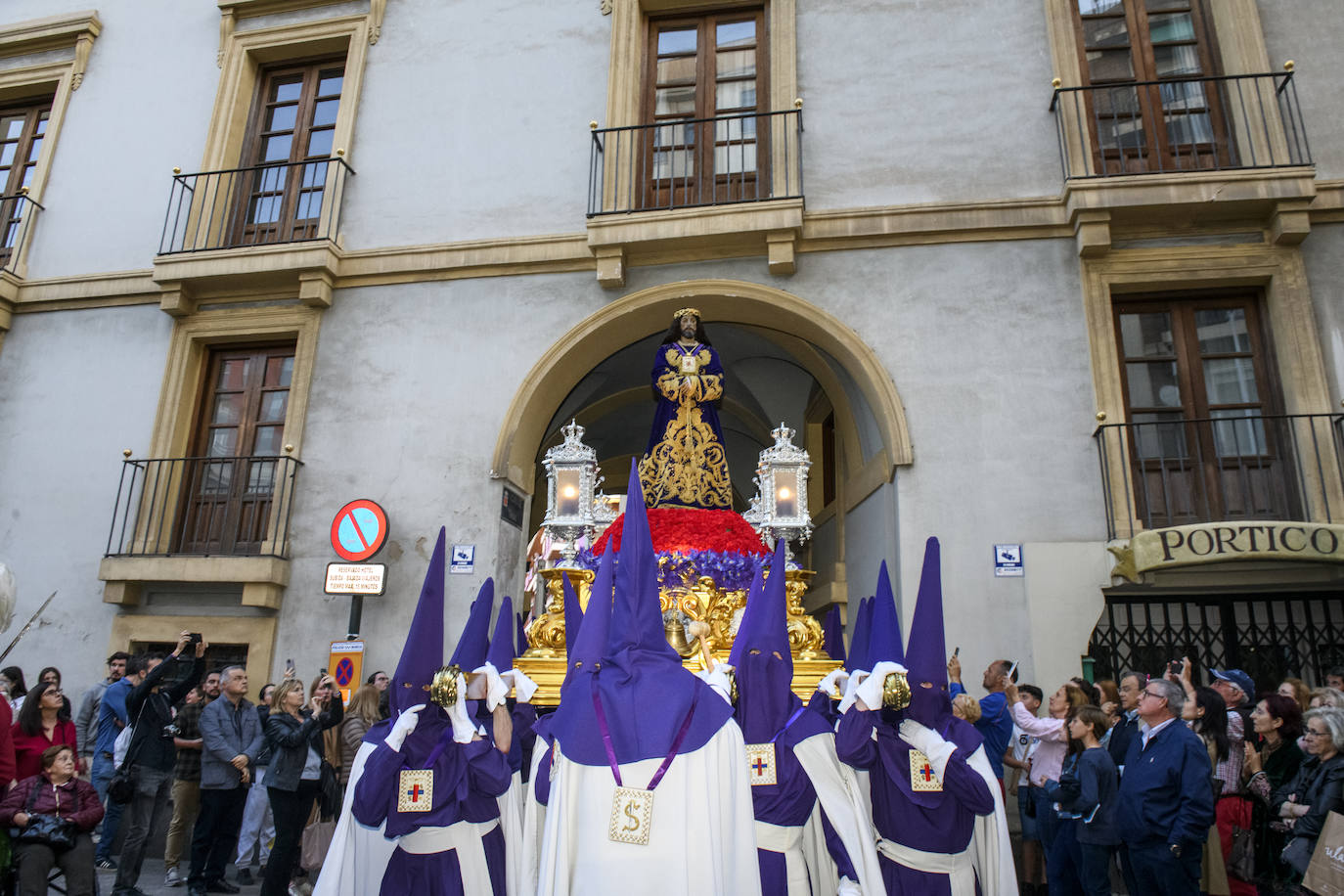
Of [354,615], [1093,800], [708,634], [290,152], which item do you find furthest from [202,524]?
[1093,800]

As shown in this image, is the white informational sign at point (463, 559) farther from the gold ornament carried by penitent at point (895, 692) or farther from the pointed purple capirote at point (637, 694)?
the pointed purple capirote at point (637, 694)

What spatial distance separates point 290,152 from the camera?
11164 mm

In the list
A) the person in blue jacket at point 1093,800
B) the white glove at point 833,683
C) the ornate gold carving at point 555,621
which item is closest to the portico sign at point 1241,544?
the person in blue jacket at point 1093,800

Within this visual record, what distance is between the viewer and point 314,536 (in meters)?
9.38

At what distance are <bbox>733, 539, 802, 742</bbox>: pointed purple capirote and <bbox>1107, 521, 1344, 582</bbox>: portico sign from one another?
4335 mm

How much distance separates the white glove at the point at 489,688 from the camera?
14.0 ft

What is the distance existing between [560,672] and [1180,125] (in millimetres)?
8065

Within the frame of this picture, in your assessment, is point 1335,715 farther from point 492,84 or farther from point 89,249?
point 89,249

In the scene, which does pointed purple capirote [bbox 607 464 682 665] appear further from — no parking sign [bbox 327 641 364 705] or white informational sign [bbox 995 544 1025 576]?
no parking sign [bbox 327 641 364 705]

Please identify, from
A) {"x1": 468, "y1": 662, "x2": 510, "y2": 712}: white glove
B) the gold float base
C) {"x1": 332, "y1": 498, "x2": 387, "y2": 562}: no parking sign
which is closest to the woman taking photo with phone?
the gold float base

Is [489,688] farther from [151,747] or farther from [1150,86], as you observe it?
[1150,86]

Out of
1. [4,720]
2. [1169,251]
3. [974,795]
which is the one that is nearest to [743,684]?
[974,795]

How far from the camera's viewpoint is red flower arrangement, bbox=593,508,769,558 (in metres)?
7.08

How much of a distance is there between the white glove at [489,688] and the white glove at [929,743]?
1.95m
